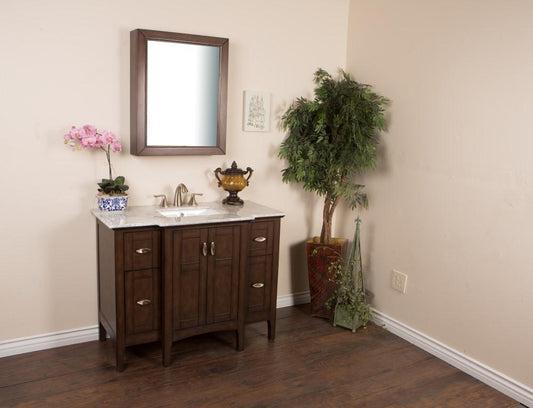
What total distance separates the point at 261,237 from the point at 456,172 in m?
1.15

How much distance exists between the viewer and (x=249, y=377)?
2.58m

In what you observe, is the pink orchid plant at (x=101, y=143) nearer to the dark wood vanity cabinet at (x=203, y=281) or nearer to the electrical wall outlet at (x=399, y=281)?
the dark wood vanity cabinet at (x=203, y=281)

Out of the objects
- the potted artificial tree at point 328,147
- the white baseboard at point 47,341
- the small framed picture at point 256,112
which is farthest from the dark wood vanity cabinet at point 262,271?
the white baseboard at point 47,341

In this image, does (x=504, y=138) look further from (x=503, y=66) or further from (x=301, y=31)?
(x=301, y=31)

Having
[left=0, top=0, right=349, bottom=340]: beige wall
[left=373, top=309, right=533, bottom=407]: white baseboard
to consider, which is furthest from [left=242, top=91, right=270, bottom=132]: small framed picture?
[left=373, top=309, right=533, bottom=407]: white baseboard

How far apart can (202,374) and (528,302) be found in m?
1.65

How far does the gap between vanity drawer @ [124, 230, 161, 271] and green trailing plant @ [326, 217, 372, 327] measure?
47.6 inches

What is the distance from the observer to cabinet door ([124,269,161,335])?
8.37 feet

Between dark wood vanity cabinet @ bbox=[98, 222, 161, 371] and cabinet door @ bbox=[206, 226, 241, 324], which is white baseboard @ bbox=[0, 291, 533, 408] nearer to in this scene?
dark wood vanity cabinet @ bbox=[98, 222, 161, 371]

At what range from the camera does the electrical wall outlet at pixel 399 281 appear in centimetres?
316

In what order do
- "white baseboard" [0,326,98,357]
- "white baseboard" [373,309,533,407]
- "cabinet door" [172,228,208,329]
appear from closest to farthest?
1. "white baseboard" [373,309,533,407]
2. "cabinet door" [172,228,208,329]
3. "white baseboard" [0,326,98,357]

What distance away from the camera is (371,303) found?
11.3ft

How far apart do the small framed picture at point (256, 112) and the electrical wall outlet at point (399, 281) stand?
4.13 ft

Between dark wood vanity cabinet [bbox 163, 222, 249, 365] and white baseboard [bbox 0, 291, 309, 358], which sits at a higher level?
dark wood vanity cabinet [bbox 163, 222, 249, 365]
